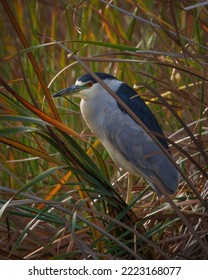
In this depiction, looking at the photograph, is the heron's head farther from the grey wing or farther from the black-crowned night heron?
the grey wing

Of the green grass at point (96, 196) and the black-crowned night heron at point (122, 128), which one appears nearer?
the green grass at point (96, 196)

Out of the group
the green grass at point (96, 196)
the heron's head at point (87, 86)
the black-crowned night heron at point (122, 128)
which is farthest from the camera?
the heron's head at point (87, 86)

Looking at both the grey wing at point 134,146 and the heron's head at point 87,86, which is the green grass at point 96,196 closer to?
the grey wing at point 134,146

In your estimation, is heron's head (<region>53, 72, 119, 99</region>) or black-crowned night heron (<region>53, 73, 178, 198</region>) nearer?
black-crowned night heron (<region>53, 73, 178, 198</region>)

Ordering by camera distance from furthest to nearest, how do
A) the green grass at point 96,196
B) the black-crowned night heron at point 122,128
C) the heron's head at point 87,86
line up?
the heron's head at point 87,86, the black-crowned night heron at point 122,128, the green grass at point 96,196

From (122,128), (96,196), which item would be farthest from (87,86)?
(96,196)

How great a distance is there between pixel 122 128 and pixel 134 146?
92 mm

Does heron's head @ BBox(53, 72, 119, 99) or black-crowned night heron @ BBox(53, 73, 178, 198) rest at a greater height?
heron's head @ BBox(53, 72, 119, 99)

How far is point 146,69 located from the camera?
4.11 m

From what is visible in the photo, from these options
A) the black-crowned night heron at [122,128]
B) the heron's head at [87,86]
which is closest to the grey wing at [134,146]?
the black-crowned night heron at [122,128]

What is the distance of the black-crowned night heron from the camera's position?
10.3 feet

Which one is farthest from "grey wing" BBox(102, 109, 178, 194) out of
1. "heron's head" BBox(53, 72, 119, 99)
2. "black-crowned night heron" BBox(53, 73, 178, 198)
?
"heron's head" BBox(53, 72, 119, 99)

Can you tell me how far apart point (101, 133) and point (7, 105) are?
90cm

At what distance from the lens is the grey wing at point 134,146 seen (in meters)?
3.19
